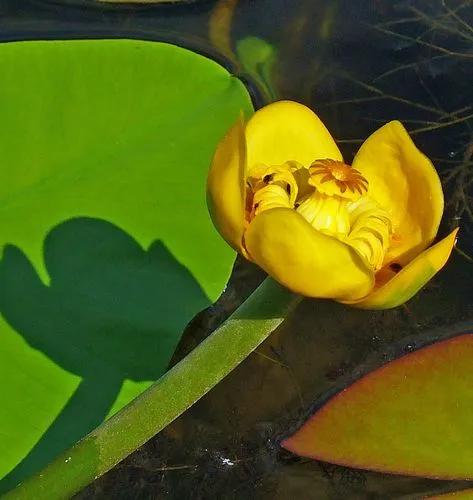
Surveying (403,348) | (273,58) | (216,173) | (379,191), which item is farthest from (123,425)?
(273,58)

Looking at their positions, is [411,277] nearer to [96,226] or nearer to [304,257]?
[304,257]

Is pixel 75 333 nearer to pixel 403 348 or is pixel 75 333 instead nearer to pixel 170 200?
pixel 170 200

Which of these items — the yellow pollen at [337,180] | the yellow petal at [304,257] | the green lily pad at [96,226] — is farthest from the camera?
the green lily pad at [96,226]

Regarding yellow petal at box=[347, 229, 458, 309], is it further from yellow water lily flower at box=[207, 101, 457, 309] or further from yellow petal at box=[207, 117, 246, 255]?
yellow petal at box=[207, 117, 246, 255]

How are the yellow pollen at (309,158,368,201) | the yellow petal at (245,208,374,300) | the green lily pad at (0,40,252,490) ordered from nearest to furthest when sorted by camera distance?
the yellow petal at (245,208,374,300)
the yellow pollen at (309,158,368,201)
the green lily pad at (0,40,252,490)

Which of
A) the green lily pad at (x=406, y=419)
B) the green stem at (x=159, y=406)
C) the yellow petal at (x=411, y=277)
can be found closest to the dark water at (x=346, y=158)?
the green lily pad at (x=406, y=419)

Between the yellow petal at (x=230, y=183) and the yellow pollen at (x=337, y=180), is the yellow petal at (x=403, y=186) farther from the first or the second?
the yellow petal at (x=230, y=183)

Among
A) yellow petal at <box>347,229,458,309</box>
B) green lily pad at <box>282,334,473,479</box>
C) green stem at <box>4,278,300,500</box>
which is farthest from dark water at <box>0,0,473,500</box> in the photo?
yellow petal at <box>347,229,458,309</box>
